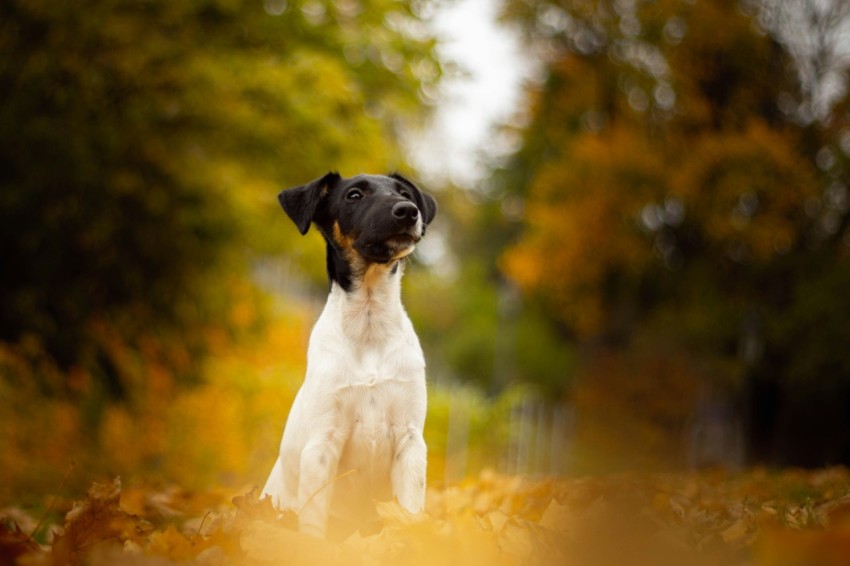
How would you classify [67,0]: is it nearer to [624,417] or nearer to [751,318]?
[751,318]

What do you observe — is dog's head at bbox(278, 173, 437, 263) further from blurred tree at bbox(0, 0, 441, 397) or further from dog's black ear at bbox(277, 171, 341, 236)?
blurred tree at bbox(0, 0, 441, 397)

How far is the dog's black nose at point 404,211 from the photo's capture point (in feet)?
11.1

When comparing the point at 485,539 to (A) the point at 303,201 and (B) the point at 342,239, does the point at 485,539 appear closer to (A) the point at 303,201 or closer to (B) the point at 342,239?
(B) the point at 342,239

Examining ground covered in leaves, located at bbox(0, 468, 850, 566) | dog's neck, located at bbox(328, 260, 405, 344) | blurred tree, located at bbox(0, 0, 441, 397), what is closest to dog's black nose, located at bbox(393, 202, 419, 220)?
dog's neck, located at bbox(328, 260, 405, 344)

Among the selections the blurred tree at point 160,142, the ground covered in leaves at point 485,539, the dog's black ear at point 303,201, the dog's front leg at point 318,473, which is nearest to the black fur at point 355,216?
the dog's black ear at point 303,201

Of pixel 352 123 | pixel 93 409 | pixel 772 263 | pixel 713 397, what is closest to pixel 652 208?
pixel 772 263

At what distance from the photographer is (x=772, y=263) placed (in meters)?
16.3

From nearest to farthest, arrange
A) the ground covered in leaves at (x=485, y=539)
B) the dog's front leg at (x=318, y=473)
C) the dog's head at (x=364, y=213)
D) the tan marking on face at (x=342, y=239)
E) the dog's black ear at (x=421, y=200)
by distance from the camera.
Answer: the ground covered in leaves at (x=485, y=539), the dog's front leg at (x=318, y=473), the dog's head at (x=364, y=213), the tan marking on face at (x=342, y=239), the dog's black ear at (x=421, y=200)

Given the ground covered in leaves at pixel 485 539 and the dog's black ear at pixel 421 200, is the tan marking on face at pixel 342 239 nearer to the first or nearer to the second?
the dog's black ear at pixel 421 200

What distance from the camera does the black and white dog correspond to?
125 inches

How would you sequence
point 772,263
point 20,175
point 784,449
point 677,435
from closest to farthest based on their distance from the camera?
point 20,175
point 772,263
point 784,449
point 677,435

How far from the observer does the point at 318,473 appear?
3.14m

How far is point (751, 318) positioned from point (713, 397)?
2.54m

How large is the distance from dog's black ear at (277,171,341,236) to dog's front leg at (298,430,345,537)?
1.00 metres
